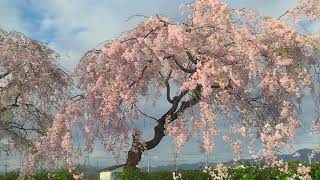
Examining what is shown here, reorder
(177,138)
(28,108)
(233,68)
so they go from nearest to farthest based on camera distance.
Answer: (177,138), (233,68), (28,108)

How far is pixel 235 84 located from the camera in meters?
15.6

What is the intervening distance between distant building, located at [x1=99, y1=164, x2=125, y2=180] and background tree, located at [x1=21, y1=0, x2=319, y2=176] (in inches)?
53.3

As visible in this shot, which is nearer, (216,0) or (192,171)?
(216,0)

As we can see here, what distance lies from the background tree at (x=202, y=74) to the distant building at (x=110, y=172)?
135cm

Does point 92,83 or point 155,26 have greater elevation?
point 155,26

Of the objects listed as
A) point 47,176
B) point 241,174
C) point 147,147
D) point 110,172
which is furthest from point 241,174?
point 47,176

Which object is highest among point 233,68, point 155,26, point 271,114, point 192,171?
point 155,26

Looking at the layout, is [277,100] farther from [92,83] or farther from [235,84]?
[92,83]

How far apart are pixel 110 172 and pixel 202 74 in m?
5.13

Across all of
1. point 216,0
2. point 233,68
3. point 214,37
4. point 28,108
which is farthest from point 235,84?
point 28,108

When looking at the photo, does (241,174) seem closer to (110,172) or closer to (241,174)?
(241,174)

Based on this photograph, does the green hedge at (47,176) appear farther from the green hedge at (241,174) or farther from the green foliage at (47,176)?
the green hedge at (241,174)

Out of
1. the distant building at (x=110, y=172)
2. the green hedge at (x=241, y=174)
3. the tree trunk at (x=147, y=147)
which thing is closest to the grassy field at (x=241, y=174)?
the green hedge at (x=241, y=174)

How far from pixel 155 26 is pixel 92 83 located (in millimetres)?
2702
